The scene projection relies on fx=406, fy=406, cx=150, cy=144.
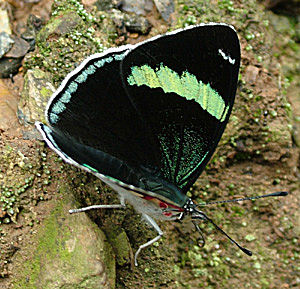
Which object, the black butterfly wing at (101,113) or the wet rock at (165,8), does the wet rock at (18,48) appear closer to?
the black butterfly wing at (101,113)

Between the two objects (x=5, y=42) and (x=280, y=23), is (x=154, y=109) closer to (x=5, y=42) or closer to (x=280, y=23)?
(x=5, y=42)

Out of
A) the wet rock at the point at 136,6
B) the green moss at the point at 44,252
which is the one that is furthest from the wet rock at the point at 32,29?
the green moss at the point at 44,252

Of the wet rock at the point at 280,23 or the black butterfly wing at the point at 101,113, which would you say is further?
the wet rock at the point at 280,23

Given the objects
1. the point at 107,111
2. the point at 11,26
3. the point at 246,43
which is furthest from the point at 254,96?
the point at 11,26

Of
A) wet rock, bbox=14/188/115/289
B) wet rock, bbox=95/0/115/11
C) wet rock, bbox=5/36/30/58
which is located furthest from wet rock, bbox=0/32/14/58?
Answer: wet rock, bbox=14/188/115/289

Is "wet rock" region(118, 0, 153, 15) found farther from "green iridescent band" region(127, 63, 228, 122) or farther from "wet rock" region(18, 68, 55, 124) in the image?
"green iridescent band" region(127, 63, 228, 122)

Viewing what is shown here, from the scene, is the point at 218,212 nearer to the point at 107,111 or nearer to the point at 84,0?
the point at 107,111
